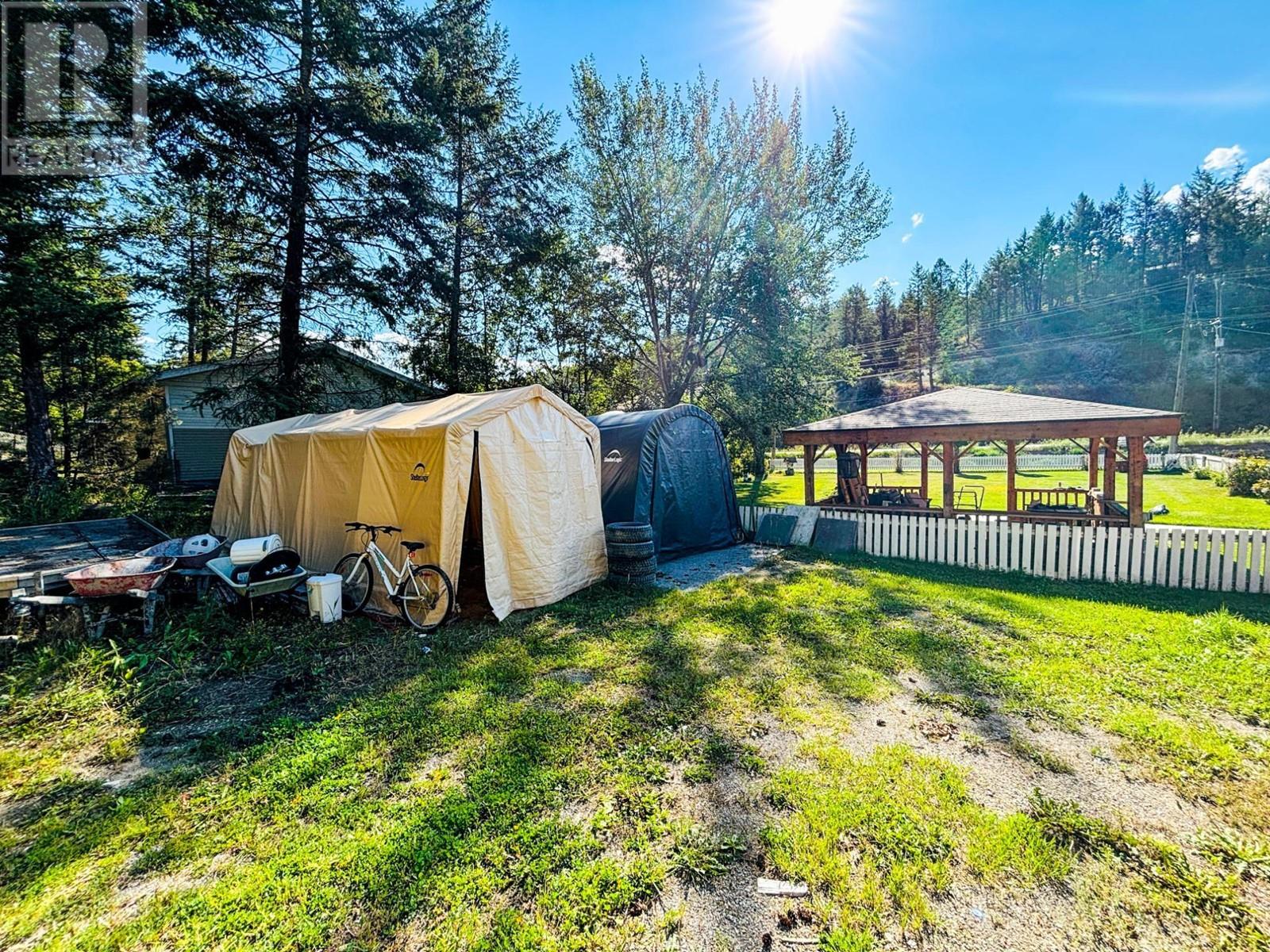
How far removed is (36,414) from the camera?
11297mm

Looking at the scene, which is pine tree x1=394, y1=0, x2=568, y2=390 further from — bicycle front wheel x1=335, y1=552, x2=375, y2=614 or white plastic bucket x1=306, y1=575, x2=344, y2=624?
white plastic bucket x1=306, y1=575, x2=344, y2=624

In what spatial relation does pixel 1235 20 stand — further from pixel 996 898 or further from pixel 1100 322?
pixel 1100 322

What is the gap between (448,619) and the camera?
217 inches

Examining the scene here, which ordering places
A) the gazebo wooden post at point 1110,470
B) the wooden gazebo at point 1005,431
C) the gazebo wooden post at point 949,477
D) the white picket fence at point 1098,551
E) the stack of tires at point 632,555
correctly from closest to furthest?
the white picket fence at point 1098,551
the stack of tires at point 632,555
the wooden gazebo at point 1005,431
the gazebo wooden post at point 949,477
the gazebo wooden post at point 1110,470

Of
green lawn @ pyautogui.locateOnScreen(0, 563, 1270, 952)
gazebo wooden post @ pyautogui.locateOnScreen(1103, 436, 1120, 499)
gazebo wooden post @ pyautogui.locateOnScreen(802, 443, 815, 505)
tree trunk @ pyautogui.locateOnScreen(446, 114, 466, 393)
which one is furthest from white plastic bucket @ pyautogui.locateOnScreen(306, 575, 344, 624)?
gazebo wooden post @ pyautogui.locateOnScreen(1103, 436, 1120, 499)

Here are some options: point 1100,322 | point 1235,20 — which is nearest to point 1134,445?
point 1235,20

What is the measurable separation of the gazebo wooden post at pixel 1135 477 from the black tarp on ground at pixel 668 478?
20.1ft

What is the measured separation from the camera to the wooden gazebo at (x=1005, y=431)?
7.67 m

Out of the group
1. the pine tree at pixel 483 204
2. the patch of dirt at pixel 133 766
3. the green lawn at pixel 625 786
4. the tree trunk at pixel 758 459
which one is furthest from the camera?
the tree trunk at pixel 758 459

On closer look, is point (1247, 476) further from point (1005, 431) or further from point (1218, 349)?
point (1218, 349)

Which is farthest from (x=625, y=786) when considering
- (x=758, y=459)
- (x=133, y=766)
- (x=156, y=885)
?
(x=758, y=459)

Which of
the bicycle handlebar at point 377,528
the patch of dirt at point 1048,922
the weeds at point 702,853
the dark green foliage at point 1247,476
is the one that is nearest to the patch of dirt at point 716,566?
the bicycle handlebar at point 377,528

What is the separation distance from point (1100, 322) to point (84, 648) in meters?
68.2

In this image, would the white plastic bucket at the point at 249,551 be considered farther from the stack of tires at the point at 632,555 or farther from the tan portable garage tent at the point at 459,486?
the stack of tires at the point at 632,555
